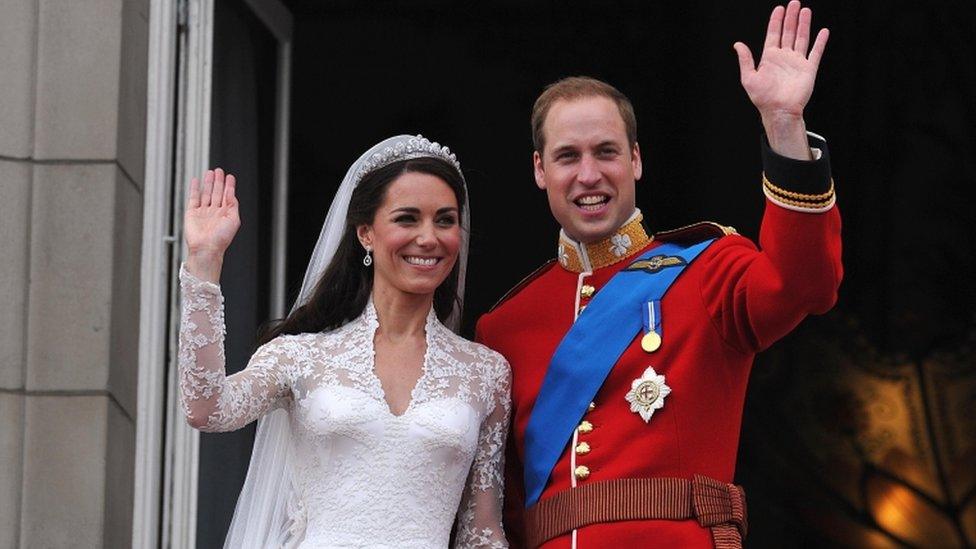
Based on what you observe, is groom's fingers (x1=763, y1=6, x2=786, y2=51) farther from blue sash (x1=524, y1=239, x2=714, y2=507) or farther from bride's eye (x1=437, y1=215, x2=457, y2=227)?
bride's eye (x1=437, y1=215, x2=457, y2=227)

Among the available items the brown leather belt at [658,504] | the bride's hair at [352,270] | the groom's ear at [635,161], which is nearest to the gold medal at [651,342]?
the brown leather belt at [658,504]

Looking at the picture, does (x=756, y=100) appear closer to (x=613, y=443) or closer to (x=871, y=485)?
(x=613, y=443)

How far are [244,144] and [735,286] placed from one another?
2450mm

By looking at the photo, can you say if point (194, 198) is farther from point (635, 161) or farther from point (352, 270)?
point (635, 161)

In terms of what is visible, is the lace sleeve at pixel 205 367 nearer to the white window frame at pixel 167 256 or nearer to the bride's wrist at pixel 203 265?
the bride's wrist at pixel 203 265

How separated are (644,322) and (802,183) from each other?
21.7 inches

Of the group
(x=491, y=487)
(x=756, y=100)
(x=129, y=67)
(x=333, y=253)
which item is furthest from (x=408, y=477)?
(x=129, y=67)

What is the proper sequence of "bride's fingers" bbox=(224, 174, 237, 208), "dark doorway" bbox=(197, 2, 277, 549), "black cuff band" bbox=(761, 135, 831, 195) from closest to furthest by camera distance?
"black cuff band" bbox=(761, 135, 831, 195)
"bride's fingers" bbox=(224, 174, 237, 208)
"dark doorway" bbox=(197, 2, 277, 549)

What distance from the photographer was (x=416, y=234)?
4098mm

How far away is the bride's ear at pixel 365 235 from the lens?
4218 millimetres

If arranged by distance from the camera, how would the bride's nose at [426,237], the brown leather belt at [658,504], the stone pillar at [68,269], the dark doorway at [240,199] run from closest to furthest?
the brown leather belt at [658,504], the bride's nose at [426,237], the stone pillar at [68,269], the dark doorway at [240,199]

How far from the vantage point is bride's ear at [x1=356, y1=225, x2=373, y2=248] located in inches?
166

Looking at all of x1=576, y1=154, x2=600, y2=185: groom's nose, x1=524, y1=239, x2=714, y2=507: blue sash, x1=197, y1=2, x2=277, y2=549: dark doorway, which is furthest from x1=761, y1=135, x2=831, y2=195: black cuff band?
x1=197, y1=2, x2=277, y2=549: dark doorway

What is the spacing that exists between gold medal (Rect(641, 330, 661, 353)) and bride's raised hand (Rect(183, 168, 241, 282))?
862mm
